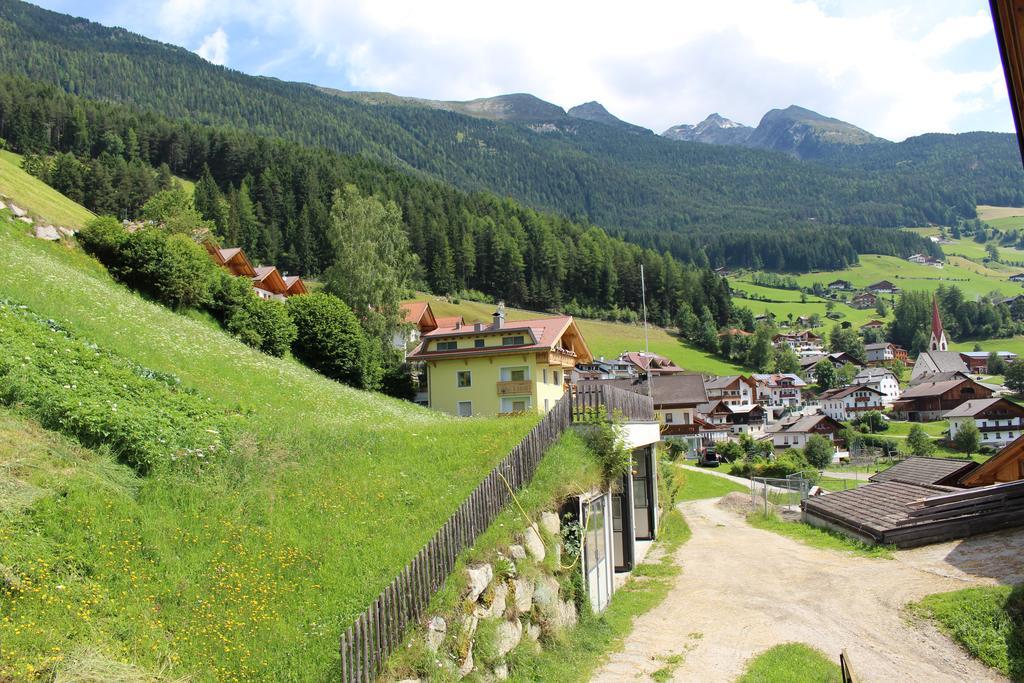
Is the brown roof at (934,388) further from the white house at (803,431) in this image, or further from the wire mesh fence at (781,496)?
the wire mesh fence at (781,496)

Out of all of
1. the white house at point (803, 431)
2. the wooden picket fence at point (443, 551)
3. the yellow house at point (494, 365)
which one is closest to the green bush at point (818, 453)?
the white house at point (803, 431)

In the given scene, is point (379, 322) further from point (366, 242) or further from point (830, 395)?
point (830, 395)

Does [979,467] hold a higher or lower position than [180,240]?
lower

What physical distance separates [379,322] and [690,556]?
123 feet

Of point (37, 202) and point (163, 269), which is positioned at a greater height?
point (37, 202)

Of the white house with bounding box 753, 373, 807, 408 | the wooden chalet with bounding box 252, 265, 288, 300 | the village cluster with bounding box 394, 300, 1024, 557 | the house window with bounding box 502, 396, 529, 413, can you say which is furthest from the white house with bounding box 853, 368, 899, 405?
the house window with bounding box 502, 396, 529, 413

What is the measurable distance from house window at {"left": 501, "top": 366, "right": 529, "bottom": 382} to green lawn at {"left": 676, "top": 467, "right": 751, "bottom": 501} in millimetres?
12049

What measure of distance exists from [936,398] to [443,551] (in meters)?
140

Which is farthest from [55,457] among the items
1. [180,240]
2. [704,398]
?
[704,398]

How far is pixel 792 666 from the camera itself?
15055 mm

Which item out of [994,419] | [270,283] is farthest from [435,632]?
[994,419]

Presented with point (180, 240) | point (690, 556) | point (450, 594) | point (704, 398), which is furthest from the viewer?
point (704, 398)

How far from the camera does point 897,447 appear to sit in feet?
326

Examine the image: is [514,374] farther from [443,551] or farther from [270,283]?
[443,551]
